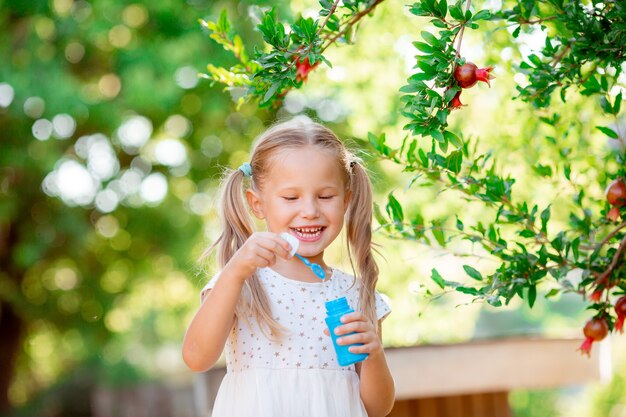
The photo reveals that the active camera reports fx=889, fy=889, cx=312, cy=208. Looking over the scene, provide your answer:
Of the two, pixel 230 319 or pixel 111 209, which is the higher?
pixel 111 209

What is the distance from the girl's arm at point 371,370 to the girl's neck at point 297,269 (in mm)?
213

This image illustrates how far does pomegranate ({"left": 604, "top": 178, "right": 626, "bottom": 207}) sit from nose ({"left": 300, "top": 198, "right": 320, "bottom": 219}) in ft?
2.34

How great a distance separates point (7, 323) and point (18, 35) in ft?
10.9

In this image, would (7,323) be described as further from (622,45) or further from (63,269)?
(622,45)

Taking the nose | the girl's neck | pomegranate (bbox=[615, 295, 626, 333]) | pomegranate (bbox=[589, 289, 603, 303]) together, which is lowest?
pomegranate (bbox=[615, 295, 626, 333])

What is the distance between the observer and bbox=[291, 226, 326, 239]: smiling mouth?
1.91 m

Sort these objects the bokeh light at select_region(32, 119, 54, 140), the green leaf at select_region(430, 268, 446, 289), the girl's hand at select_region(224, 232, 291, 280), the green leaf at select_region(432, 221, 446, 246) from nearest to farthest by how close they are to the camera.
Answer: the girl's hand at select_region(224, 232, 291, 280), the green leaf at select_region(430, 268, 446, 289), the green leaf at select_region(432, 221, 446, 246), the bokeh light at select_region(32, 119, 54, 140)

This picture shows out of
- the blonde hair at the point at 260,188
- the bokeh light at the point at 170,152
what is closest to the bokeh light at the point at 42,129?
the bokeh light at the point at 170,152

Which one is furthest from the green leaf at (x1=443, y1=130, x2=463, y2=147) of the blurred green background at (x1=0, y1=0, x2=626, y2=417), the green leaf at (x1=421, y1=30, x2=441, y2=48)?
the blurred green background at (x1=0, y1=0, x2=626, y2=417)

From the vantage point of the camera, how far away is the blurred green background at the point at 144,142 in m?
4.83

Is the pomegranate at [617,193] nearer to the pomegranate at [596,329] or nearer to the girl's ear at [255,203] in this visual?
the pomegranate at [596,329]

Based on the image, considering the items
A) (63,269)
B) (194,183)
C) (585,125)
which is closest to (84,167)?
(194,183)

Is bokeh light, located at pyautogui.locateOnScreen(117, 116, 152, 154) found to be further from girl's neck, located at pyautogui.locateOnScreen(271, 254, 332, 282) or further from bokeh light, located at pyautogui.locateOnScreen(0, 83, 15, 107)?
girl's neck, located at pyautogui.locateOnScreen(271, 254, 332, 282)

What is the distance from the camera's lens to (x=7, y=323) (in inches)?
338
